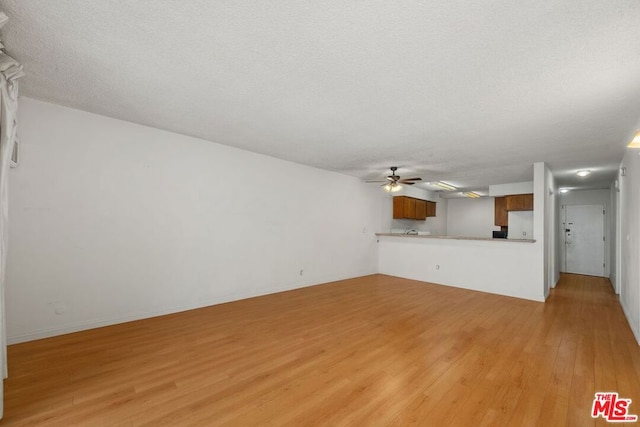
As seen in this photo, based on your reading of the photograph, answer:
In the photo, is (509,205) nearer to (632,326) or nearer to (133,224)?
(632,326)

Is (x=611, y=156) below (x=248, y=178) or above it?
above

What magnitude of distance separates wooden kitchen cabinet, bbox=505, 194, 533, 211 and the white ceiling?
11.0ft

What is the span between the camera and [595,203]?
25.3 feet

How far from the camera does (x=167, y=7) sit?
1.62m

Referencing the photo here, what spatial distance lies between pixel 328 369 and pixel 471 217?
10177 mm

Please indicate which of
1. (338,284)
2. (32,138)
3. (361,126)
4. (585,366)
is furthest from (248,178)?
(585,366)

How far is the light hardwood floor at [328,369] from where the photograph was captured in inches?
74.7

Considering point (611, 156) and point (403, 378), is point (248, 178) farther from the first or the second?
point (611, 156)

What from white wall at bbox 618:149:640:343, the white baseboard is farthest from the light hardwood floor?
white wall at bbox 618:149:640:343

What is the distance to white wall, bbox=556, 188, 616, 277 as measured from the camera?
7271 mm

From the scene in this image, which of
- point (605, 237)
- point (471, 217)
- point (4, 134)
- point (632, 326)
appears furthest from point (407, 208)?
point (4, 134)

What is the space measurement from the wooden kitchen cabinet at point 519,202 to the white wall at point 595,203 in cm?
111

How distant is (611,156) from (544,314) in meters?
2.93

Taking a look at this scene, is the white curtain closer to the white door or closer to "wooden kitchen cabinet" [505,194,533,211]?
"wooden kitchen cabinet" [505,194,533,211]
